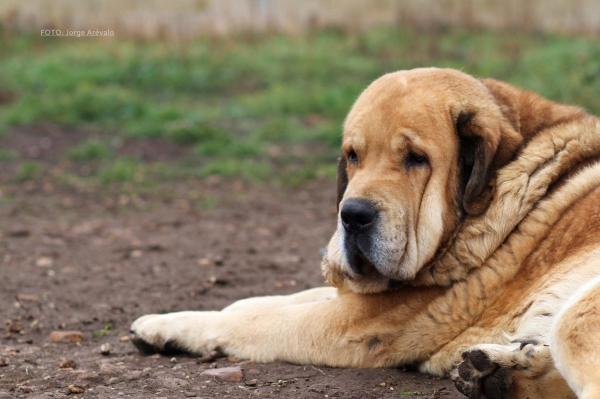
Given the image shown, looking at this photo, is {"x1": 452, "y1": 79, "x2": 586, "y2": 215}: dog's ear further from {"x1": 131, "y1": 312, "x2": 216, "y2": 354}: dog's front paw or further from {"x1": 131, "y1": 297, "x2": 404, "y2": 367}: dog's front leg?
{"x1": 131, "y1": 312, "x2": 216, "y2": 354}: dog's front paw

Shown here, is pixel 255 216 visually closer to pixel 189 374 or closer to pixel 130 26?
pixel 189 374

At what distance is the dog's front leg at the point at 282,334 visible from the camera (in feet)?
11.3

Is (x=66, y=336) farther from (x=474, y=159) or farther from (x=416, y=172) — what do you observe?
(x=474, y=159)

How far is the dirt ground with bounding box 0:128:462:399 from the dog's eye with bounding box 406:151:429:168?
97 cm

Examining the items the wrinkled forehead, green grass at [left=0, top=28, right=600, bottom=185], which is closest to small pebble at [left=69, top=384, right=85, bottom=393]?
the wrinkled forehead

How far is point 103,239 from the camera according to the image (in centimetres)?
657

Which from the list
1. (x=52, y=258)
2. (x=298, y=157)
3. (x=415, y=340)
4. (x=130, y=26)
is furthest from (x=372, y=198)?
(x=130, y=26)

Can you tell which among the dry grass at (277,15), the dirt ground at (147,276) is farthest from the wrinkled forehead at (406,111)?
the dry grass at (277,15)

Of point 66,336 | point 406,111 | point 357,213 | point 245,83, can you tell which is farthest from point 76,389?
point 245,83

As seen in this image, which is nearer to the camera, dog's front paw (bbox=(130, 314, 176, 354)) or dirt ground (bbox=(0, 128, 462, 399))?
dirt ground (bbox=(0, 128, 462, 399))

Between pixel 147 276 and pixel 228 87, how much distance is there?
715 centimetres

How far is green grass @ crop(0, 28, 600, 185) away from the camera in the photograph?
30.7 ft

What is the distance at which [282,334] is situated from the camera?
3605 millimetres

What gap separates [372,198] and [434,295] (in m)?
0.56
